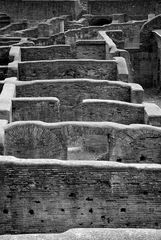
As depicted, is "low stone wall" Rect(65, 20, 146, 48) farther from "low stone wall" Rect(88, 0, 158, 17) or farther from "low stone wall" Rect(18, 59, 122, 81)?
"low stone wall" Rect(18, 59, 122, 81)

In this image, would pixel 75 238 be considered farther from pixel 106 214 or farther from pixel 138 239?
pixel 106 214

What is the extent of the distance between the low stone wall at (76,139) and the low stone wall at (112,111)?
1.97m

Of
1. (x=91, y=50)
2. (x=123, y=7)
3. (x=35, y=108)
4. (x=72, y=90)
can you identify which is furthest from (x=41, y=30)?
(x=35, y=108)

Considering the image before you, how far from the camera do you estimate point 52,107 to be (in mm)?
11789

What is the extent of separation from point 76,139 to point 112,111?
2.25 meters

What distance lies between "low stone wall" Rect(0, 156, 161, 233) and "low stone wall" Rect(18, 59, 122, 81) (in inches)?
345

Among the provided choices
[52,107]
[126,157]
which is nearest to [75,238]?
[126,157]

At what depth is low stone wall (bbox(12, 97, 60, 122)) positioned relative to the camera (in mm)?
11719

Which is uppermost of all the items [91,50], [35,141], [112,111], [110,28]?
[110,28]

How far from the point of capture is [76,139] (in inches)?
390

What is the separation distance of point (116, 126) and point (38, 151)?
1.81 m

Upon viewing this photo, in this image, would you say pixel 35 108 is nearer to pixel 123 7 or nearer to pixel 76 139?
pixel 76 139

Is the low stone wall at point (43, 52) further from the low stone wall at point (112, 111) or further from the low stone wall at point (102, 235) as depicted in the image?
the low stone wall at point (102, 235)

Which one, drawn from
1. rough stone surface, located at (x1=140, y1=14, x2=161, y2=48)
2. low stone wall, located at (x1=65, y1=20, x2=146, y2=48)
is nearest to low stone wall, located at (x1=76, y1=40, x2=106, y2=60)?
low stone wall, located at (x1=65, y1=20, x2=146, y2=48)
